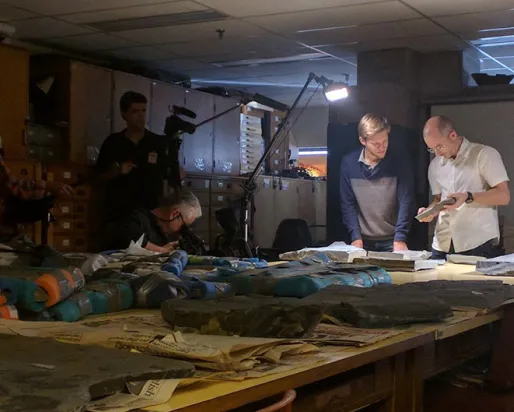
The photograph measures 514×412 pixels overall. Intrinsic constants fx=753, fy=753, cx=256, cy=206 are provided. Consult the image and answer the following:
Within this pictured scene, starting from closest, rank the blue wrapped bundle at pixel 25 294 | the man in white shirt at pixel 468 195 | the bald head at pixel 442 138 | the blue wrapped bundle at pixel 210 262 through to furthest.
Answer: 1. the blue wrapped bundle at pixel 25 294
2. the blue wrapped bundle at pixel 210 262
3. the man in white shirt at pixel 468 195
4. the bald head at pixel 442 138

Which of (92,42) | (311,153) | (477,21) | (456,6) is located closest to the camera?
(456,6)

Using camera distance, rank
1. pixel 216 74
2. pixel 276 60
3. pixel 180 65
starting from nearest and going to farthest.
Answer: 1. pixel 276 60
2. pixel 180 65
3. pixel 216 74

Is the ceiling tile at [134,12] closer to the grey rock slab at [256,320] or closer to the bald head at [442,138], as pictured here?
the bald head at [442,138]

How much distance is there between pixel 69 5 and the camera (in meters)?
4.64

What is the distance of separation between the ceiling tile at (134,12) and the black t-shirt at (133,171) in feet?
3.09

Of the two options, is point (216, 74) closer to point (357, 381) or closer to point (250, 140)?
point (250, 140)

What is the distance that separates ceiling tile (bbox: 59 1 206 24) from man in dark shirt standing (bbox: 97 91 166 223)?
2.61 feet

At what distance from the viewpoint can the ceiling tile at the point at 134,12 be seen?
4617 millimetres

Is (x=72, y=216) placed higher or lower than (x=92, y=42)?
lower

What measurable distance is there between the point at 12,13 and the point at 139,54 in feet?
4.54

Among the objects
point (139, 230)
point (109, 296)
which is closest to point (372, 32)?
point (139, 230)

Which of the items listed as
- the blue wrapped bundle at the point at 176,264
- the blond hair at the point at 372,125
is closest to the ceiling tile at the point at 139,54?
the blond hair at the point at 372,125

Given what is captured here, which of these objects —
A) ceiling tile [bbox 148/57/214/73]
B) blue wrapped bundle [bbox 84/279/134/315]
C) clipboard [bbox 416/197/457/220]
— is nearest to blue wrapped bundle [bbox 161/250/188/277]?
blue wrapped bundle [bbox 84/279/134/315]

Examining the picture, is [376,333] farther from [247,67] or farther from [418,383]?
[247,67]
